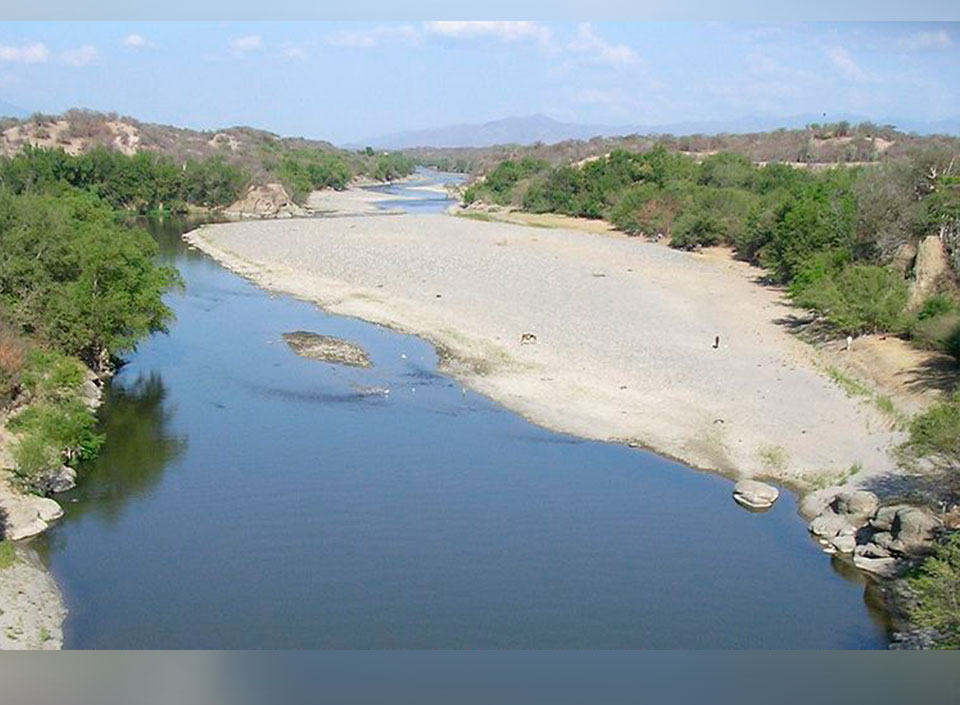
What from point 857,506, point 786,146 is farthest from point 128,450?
point 786,146

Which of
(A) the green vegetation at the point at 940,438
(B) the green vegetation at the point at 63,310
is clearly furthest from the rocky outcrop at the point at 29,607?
(A) the green vegetation at the point at 940,438

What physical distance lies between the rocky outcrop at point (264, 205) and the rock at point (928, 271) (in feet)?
99.2

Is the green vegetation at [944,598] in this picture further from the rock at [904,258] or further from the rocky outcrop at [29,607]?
the rock at [904,258]

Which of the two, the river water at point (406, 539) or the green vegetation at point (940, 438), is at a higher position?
the green vegetation at point (940, 438)

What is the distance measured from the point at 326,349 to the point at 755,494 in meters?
8.75

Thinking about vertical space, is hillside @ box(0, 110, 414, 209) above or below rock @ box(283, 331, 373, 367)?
above

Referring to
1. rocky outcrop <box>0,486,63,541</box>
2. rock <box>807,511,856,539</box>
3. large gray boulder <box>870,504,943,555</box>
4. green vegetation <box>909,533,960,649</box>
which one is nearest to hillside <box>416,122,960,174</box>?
rock <box>807,511,856,539</box>

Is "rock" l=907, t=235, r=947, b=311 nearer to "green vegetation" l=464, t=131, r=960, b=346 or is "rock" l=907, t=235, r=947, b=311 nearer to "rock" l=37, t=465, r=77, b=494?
"green vegetation" l=464, t=131, r=960, b=346

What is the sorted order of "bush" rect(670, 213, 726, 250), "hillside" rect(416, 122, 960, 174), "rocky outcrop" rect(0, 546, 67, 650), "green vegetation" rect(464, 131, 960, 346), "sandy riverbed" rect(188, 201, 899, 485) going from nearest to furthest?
"rocky outcrop" rect(0, 546, 67, 650) → "sandy riverbed" rect(188, 201, 899, 485) → "green vegetation" rect(464, 131, 960, 346) → "bush" rect(670, 213, 726, 250) → "hillside" rect(416, 122, 960, 174)

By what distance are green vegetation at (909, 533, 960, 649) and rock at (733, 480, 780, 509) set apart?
355 centimetres

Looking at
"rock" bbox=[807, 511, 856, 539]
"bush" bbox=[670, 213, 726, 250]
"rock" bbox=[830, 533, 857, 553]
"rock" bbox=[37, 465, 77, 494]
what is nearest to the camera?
"rock" bbox=[830, 533, 857, 553]

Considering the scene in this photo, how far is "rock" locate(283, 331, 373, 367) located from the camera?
54.0 feet

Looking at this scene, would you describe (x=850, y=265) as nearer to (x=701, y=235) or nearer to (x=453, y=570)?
(x=701, y=235)

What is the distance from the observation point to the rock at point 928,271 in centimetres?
1562
